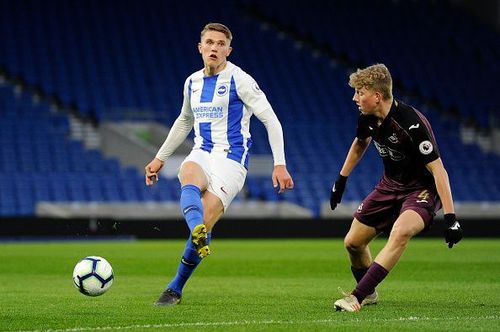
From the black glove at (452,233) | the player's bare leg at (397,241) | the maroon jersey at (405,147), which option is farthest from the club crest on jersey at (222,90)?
the black glove at (452,233)

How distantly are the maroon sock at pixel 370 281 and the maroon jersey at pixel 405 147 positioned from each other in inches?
32.4

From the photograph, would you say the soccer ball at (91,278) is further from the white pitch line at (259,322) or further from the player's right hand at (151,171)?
the white pitch line at (259,322)

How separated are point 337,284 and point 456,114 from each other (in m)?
23.1

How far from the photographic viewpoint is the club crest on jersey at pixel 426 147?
8.30m

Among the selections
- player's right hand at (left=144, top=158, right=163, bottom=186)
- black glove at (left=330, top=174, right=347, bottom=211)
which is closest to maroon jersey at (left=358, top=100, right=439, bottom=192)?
black glove at (left=330, top=174, right=347, bottom=211)

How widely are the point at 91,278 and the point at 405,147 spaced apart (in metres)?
2.69

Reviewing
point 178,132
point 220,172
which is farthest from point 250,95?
point 178,132

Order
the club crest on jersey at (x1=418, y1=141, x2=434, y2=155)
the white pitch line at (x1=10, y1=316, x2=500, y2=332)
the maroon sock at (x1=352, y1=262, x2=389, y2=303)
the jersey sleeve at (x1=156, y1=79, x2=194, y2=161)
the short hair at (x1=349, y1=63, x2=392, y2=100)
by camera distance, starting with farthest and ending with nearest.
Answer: the jersey sleeve at (x1=156, y1=79, x2=194, y2=161) < the short hair at (x1=349, y1=63, x2=392, y2=100) < the club crest on jersey at (x1=418, y1=141, x2=434, y2=155) < the maroon sock at (x1=352, y1=262, x2=389, y2=303) < the white pitch line at (x1=10, y1=316, x2=500, y2=332)

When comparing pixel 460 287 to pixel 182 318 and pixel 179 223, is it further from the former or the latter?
pixel 179 223

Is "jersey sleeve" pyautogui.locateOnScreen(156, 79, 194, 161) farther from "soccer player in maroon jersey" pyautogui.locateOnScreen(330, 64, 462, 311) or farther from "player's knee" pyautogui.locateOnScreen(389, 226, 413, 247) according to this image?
"player's knee" pyautogui.locateOnScreen(389, 226, 413, 247)

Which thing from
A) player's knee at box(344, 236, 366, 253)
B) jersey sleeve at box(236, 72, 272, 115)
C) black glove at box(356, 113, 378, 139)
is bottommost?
player's knee at box(344, 236, 366, 253)

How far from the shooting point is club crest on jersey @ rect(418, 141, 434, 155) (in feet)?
27.2

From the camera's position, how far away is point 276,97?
32.0 meters

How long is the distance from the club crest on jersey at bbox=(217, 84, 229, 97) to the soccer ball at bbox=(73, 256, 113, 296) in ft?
5.62
